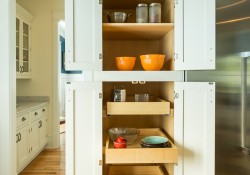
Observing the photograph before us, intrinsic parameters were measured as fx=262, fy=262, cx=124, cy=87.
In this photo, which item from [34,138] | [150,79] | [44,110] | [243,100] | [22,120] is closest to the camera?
[243,100]

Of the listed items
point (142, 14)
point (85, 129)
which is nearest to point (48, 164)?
point (85, 129)

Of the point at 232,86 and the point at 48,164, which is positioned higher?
the point at 232,86

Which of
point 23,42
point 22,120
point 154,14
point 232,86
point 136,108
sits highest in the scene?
point 23,42

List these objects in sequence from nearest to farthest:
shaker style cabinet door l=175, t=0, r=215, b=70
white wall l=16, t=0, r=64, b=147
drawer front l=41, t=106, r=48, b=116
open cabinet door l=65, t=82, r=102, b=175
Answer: shaker style cabinet door l=175, t=0, r=215, b=70
open cabinet door l=65, t=82, r=102, b=175
drawer front l=41, t=106, r=48, b=116
white wall l=16, t=0, r=64, b=147

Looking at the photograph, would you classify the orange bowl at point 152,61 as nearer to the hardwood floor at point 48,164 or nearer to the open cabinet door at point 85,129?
A: the open cabinet door at point 85,129

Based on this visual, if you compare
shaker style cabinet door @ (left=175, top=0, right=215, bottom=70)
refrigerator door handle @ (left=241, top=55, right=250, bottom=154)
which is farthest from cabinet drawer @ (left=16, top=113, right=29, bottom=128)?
refrigerator door handle @ (left=241, top=55, right=250, bottom=154)

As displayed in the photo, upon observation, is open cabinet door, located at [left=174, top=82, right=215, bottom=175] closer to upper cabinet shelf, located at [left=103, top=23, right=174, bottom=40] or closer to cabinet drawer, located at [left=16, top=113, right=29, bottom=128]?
upper cabinet shelf, located at [left=103, top=23, right=174, bottom=40]

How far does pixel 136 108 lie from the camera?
70.2 inches

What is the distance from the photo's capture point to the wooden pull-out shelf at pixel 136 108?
5.83ft

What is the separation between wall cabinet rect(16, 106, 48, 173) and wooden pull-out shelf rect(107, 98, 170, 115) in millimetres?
1769

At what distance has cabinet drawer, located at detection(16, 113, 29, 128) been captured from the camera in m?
3.09

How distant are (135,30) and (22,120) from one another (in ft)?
6.75

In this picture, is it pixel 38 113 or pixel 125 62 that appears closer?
pixel 125 62

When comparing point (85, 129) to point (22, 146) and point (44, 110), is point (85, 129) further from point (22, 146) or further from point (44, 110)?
point (44, 110)
